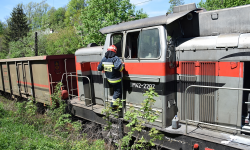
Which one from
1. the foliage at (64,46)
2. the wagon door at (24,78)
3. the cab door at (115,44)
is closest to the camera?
the cab door at (115,44)

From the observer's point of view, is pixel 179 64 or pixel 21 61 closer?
pixel 179 64

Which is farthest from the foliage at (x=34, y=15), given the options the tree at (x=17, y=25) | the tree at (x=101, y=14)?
the tree at (x=101, y=14)

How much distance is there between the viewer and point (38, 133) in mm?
6113

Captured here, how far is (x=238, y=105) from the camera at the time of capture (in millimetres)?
3572

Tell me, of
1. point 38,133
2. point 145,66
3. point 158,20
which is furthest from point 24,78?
point 158,20

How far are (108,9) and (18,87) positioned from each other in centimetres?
963

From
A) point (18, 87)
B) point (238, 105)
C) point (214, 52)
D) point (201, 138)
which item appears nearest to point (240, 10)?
point (214, 52)

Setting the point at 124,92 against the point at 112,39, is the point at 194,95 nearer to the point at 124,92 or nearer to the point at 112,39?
the point at 124,92

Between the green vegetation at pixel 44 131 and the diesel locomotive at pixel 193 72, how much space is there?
1.59m

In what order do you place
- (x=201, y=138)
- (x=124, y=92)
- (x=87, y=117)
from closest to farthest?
(x=201, y=138) < (x=124, y=92) < (x=87, y=117)

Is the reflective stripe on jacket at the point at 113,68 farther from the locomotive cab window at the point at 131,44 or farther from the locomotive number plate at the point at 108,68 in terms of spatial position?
the locomotive cab window at the point at 131,44

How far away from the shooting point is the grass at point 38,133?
4887 mm

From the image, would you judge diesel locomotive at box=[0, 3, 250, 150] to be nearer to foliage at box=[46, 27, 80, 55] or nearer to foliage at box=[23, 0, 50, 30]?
foliage at box=[46, 27, 80, 55]

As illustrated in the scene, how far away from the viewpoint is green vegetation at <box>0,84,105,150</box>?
492cm
